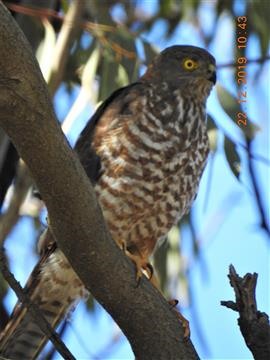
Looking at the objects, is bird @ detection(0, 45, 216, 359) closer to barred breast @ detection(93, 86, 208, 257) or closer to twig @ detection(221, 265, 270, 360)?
barred breast @ detection(93, 86, 208, 257)

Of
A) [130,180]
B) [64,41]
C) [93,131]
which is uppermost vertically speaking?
[64,41]

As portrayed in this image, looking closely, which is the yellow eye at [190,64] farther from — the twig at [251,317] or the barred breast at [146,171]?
the twig at [251,317]

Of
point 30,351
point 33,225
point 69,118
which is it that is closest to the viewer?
point 30,351

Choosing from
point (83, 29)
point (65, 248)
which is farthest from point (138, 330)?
point (83, 29)

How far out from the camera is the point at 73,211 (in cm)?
276

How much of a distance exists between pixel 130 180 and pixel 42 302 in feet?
2.13

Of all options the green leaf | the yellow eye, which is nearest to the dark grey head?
the yellow eye

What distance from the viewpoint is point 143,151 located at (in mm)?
3793

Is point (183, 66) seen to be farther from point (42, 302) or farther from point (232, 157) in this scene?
point (42, 302)

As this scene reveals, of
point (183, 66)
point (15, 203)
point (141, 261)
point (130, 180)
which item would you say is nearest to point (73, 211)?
point (141, 261)

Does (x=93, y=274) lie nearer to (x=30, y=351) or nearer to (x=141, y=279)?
(x=141, y=279)

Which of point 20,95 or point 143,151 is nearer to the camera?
point 20,95

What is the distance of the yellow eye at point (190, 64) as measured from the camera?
169 inches

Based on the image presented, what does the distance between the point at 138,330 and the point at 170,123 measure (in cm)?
116
